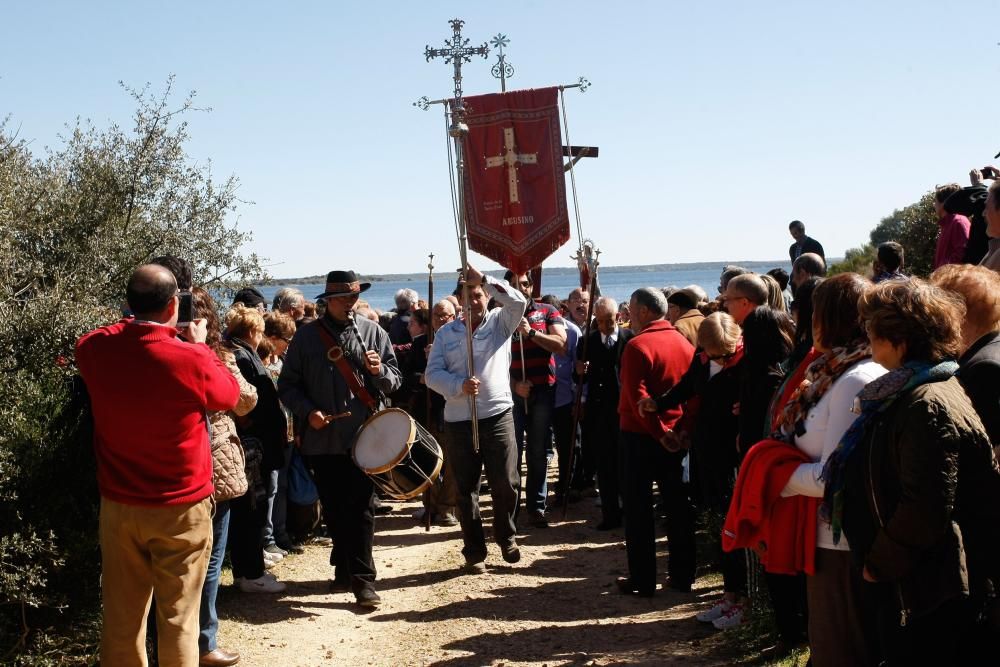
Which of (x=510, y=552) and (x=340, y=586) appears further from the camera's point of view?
(x=510, y=552)

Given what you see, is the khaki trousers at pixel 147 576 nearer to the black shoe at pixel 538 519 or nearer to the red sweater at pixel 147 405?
the red sweater at pixel 147 405

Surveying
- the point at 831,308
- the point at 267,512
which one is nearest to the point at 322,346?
the point at 267,512

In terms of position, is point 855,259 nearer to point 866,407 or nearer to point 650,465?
point 650,465

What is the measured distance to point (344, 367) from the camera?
7270 millimetres

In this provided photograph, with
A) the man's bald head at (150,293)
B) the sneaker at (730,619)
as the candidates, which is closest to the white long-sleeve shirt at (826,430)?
the sneaker at (730,619)

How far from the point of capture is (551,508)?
1073cm

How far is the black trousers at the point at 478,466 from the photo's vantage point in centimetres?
787

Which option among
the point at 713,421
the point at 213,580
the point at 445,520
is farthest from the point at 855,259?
the point at 213,580

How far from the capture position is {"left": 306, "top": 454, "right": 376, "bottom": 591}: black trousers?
7254 mm

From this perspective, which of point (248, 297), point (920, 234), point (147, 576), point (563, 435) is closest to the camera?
point (147, 576)

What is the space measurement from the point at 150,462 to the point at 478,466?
369 centimetres

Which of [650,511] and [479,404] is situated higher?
[479,404]

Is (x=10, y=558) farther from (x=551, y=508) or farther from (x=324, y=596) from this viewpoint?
(x=551, y=508)

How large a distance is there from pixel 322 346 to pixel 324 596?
1.89 meters
